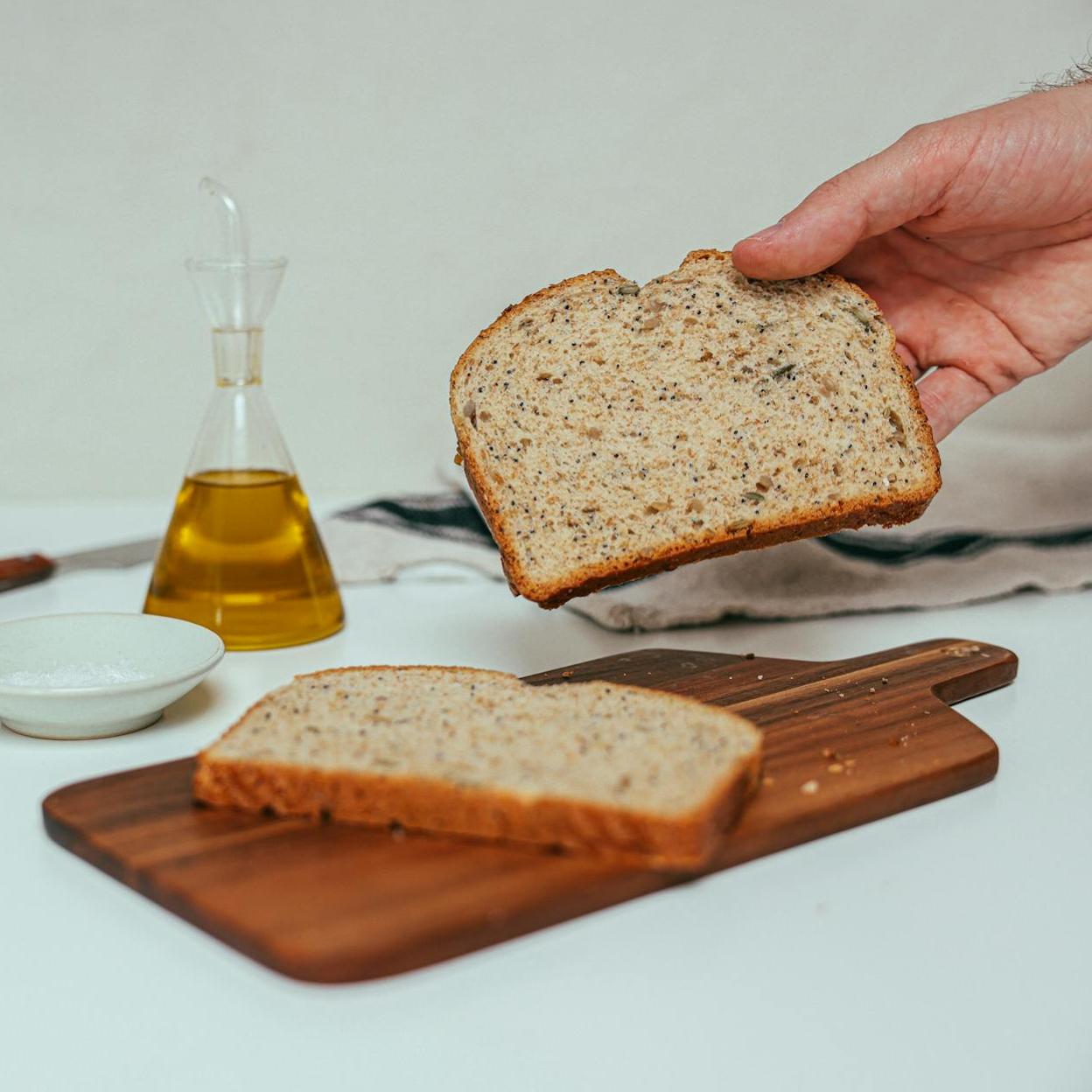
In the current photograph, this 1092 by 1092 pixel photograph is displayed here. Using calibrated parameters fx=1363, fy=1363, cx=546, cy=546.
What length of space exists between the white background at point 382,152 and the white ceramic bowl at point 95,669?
1.05 meters

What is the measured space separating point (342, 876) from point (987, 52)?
2102mm

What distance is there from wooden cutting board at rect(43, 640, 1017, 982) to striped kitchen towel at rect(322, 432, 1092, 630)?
16.7 inches

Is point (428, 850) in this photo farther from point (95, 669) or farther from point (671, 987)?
point (95, 669)

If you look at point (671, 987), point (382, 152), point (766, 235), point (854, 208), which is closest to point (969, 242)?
point (854, 208)

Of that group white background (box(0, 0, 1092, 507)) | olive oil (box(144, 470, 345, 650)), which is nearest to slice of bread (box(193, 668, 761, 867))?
olive oil (box(144, 470, 345, 650))

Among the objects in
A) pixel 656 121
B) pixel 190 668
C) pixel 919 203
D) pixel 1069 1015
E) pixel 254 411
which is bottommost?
pixel 1069 1015

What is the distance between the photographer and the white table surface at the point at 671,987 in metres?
0.87

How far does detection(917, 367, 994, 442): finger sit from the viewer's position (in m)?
1.96

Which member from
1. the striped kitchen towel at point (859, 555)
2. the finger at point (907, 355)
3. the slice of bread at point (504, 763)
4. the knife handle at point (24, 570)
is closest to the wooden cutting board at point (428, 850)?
the slice of bread at point (504, 763)

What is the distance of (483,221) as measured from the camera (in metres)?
2.54

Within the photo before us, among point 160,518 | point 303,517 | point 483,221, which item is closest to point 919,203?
point 303,517

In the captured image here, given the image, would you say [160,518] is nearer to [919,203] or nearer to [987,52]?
[919,203]

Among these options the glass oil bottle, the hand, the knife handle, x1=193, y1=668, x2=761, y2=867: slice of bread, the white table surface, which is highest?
the hand

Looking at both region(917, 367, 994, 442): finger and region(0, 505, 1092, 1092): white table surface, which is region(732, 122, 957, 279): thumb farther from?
region(0, 505, 1092, 1092): white table surface
